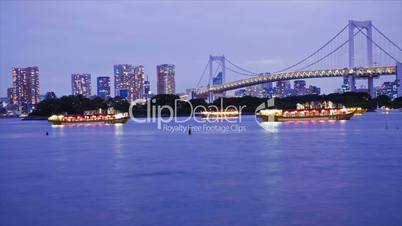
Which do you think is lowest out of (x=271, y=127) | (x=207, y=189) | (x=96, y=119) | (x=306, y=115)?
(x=207, y=189)

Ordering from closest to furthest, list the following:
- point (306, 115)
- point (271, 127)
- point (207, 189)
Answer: point (207, 189) → point (271, 127) → point (306, 115)

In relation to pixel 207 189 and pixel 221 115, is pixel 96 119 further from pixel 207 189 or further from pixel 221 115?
pixel 207 189

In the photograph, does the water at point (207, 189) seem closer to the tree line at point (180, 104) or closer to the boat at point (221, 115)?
the boat at point (221, 115)

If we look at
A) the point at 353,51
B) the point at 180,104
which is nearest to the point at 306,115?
the point at 353,51

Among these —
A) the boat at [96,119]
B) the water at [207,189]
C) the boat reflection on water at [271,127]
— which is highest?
the boat at [96,119]

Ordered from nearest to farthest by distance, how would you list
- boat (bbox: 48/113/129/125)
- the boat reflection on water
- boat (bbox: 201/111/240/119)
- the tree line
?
the boat reflection on water, boat (bbox: 48/113/129/125), boat (bbox: 201/111/240/119), the tree line

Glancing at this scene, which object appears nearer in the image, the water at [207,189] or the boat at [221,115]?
the water at [207,189]

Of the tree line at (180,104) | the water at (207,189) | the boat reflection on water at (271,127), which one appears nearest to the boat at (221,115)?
the tree line at (180,104)

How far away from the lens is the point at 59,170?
1708 centimetres

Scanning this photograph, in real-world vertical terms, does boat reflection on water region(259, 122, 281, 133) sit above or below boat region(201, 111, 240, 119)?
below

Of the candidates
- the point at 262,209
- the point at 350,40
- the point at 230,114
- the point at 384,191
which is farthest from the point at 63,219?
the point at 230,114

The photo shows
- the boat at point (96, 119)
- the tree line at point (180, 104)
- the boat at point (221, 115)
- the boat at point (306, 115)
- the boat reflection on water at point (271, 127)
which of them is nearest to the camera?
the boat reflection on water at point (271, 127)

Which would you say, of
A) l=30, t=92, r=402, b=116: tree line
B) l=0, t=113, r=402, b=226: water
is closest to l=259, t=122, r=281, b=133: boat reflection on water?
l=0, t=113, r=402, b=226: water

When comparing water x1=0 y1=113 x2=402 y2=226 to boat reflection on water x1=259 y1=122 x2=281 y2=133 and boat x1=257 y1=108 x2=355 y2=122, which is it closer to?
boat reflection on water x1=259 y1=122 x2=281 y2=133
